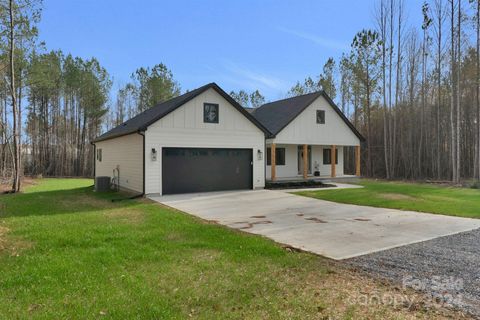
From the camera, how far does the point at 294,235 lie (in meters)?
6.39

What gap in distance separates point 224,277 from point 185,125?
Result: 33.2ft

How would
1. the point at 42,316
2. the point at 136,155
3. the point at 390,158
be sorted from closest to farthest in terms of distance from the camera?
the point at 42,316 < the point at 136,155 < the point at 390,158

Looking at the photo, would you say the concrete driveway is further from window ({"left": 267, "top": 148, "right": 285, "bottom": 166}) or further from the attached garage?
window ({"left": 267, "top": 148, "right": 285, "bottom": 166})

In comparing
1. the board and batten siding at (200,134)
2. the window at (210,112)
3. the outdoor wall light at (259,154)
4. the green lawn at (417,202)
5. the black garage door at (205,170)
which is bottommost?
the green lawn at (417,202)

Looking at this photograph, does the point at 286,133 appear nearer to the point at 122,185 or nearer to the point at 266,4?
the point at 266,4

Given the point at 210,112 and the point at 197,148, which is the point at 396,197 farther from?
the point at 210,112

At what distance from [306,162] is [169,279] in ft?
53.1

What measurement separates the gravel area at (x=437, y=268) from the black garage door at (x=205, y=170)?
9.64 metres

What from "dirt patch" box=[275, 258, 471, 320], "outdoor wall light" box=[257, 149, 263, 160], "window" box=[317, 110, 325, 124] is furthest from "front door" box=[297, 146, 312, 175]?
"dirt patch" box=[275, 258, 471, 320]

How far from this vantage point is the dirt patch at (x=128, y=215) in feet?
25.6

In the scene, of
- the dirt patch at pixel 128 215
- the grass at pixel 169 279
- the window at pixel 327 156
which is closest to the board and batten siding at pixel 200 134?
the dirt patch at pixel 128 215

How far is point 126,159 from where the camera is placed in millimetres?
14789

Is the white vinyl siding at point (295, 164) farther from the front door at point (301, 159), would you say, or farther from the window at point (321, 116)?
the window at point (321, 116)

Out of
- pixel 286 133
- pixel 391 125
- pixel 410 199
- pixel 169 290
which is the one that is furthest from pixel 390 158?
pixel 169 290
